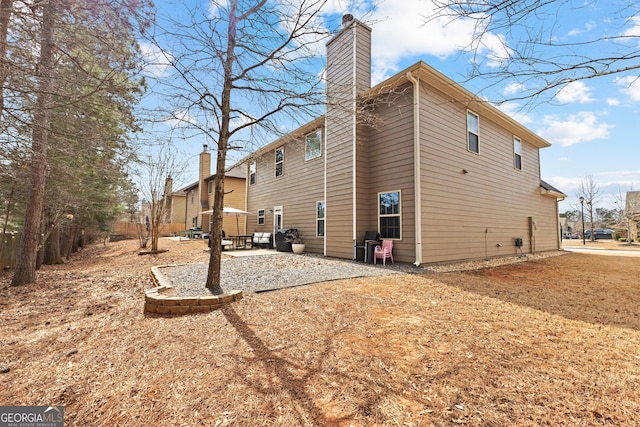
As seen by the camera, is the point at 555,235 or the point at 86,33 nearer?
the point at 86,33

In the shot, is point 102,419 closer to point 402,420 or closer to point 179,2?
point 402,420

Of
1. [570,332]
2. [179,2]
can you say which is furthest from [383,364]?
[179,2]

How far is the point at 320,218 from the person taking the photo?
34.2 feet

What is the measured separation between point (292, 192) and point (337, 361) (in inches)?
399

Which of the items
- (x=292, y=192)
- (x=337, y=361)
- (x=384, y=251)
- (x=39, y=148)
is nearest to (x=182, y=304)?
(x=337, y=361)

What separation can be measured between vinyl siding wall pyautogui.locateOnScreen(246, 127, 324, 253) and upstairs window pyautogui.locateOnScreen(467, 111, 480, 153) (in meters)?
5.08

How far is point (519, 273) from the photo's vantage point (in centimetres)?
699

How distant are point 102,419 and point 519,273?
27.2ft

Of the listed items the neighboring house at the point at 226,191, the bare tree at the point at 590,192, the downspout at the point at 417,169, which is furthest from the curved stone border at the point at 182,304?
the bare tree at the point at 590,192

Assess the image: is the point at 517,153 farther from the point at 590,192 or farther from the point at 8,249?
the point at 590,192

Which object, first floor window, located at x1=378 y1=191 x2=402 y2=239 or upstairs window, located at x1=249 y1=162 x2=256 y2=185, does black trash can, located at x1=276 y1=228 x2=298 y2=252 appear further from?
upstairs window, located at x1=249 y1=162 x2=256 y2=185

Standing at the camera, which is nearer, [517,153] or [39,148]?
[39,148]

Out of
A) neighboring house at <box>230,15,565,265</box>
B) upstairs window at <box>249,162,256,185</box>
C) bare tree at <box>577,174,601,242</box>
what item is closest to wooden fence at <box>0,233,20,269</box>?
neighboring house at <box>230,15,565,265</box>

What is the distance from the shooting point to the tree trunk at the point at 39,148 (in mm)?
3334
